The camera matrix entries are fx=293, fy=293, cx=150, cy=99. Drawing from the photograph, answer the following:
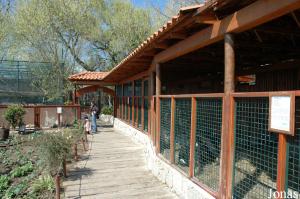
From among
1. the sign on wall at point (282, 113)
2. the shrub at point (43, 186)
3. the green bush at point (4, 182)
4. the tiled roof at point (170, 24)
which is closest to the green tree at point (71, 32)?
the green bush at point (4, 182)

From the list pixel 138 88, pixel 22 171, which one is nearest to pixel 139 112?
pixel 138 88

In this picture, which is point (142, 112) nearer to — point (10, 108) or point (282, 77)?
point (282, 77)

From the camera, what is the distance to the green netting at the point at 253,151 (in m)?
3.07

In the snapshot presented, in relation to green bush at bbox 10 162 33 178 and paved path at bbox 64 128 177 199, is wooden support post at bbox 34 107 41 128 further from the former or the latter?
green bush at bbox 10 162 33 178

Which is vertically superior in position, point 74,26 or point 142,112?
point 74,26

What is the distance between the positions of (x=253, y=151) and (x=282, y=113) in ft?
2.16

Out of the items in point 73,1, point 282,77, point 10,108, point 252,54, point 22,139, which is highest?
point 73,1

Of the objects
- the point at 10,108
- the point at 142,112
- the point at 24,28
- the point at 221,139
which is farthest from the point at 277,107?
the point at 24,28

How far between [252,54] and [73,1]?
19.8 meters

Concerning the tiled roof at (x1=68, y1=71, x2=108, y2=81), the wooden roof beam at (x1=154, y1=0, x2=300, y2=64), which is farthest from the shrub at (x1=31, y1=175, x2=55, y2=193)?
the tiled roof at (x1=68, y1=71, x2=108, y2=81)

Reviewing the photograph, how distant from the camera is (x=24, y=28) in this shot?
2173 centimetres

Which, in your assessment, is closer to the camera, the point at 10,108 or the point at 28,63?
the point at 10,108

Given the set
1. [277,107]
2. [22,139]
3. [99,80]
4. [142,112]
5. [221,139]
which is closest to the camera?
[277,107]

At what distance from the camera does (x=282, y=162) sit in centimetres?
266
